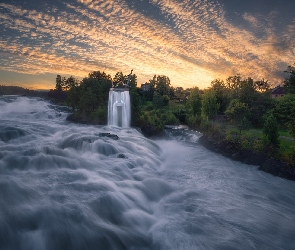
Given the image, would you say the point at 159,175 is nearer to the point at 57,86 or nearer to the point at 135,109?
the point at 135,109

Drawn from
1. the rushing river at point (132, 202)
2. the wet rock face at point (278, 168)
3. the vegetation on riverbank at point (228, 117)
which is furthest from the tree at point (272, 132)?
the rushing river at point (132, 202)

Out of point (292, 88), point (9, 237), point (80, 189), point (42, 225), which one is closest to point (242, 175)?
point (80, 189)

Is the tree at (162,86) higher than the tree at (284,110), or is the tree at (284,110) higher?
the tree at (162,86)

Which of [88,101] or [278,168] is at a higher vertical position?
[88,101]

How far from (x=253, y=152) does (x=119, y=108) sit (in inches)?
808

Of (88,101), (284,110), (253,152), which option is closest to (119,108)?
(88,101)

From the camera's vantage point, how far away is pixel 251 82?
49.8 meters

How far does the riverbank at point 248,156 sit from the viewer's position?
16.9m

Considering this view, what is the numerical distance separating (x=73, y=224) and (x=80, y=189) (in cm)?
310

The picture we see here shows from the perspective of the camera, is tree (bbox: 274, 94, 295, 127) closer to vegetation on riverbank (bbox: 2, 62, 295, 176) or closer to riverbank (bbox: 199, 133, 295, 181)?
vegetation on riverbank (bbox: 2, 62, 295, 176)

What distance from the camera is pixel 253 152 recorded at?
20141 mm

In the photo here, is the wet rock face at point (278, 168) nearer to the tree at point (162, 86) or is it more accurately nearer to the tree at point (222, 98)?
the tree at point (222, 98)

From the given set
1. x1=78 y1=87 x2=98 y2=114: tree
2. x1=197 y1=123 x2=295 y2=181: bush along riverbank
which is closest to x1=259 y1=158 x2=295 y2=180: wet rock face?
x1=197 y1=123 x2=295 y2=181: bush along riverbank

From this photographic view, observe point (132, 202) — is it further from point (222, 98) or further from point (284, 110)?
point (222, 98)
